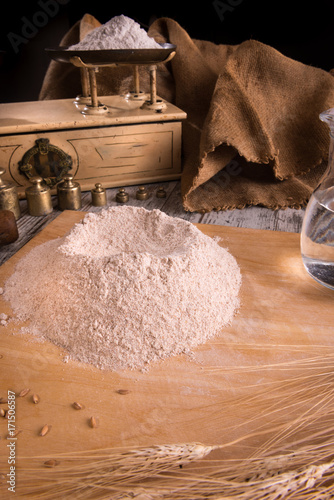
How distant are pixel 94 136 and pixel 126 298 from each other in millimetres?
730

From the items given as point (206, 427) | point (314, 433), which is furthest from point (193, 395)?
point (314, 433)

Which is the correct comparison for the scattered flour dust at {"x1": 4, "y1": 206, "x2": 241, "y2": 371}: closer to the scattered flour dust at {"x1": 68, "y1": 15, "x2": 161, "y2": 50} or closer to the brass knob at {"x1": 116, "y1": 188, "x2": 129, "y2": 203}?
the brass knob at {"x1": 116, "y1": 188, "x2": 129, "y2": 203}

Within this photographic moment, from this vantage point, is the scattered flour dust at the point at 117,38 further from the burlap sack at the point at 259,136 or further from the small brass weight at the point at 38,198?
the small brass weight at the point at 38,198

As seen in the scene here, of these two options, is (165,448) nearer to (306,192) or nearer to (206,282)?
(206,282)

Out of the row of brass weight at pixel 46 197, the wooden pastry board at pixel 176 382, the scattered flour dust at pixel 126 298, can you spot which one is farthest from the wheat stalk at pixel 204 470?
the row of brass weight at pixel 46 197

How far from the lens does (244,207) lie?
1379 millimetres

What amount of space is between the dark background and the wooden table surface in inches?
33.2

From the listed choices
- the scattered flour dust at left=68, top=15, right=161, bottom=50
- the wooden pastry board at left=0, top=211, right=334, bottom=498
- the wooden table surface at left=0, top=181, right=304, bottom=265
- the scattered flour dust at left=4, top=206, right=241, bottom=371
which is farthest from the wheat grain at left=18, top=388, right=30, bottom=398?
the scattered flour dust at left=68, top=15, right=161, bottom=50

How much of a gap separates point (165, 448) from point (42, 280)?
18.1 inches

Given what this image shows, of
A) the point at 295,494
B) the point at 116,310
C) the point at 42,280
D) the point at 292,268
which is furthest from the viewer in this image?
the point at 292,268

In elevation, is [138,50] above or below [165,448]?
above

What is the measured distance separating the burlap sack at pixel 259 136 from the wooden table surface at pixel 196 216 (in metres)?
0.03

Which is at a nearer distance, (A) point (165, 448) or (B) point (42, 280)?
(A) point (165, 448)

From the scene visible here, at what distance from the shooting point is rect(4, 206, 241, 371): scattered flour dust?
2.59 ft
